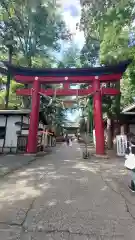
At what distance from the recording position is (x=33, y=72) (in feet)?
43.7

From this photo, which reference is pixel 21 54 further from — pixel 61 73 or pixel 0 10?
pixel 61 73

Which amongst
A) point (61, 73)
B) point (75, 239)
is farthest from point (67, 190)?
point (61, 73)

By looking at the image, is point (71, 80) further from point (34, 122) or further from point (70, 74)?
point (34, 122)

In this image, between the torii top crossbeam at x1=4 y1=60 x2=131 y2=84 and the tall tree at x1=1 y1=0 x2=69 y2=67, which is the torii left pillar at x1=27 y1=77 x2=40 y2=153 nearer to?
the torii top crossbeam at x1=4 y1=60 x2=131 y2=84

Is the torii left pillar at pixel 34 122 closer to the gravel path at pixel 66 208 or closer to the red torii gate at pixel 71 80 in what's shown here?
the red torii gate at pixel 71 80

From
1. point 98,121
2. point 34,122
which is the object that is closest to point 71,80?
point 98,121

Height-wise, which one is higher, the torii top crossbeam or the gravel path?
the torii top crossbeam

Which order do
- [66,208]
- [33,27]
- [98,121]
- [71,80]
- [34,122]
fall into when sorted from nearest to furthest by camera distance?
[66,208], [98,121], [34,122], [71,80], [33,27]

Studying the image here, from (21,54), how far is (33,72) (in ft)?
42.2

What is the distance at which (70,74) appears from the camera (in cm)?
1302

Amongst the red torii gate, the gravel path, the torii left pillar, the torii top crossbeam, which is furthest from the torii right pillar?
the gravel path

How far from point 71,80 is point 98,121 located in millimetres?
3316

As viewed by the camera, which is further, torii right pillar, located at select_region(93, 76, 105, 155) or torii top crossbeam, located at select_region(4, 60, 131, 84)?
torii top crossbeam, located at select_region(4, 60, 131, 84)

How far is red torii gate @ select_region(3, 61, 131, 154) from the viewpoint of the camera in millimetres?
12258
